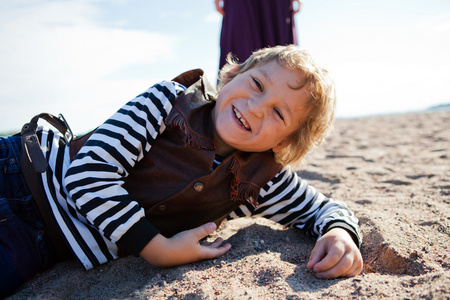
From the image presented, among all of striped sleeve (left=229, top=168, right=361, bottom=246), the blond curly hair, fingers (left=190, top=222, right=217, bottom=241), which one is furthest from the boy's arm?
fingers (left=190, top=222, right=217, bottom=241)

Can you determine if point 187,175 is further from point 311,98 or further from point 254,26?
point 254,26

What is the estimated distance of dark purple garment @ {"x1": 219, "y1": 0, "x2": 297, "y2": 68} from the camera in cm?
326

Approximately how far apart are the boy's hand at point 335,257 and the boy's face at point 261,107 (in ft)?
1.80

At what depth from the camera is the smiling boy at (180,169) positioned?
1525mm

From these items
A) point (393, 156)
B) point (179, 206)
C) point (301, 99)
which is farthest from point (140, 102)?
point (393, 156)

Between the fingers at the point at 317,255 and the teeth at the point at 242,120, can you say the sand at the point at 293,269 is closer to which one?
the fingers at the point at 317,255

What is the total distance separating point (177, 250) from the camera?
1568 millimetres

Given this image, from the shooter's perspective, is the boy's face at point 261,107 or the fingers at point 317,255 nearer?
the fingers at point 317,255

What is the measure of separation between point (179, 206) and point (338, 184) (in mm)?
1744

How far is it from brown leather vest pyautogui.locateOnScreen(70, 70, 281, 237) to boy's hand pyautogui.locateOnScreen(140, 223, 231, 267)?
18 centimetres

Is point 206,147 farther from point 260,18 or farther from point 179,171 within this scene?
point 260,18

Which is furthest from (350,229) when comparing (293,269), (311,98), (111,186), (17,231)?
(17,231)

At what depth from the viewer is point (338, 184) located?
120 inches

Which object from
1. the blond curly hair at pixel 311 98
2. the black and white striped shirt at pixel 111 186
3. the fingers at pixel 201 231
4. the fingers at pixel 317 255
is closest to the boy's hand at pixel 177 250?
the fingers at pixel 201 231
